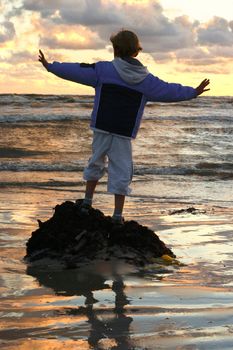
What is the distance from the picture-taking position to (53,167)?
15.7 meters

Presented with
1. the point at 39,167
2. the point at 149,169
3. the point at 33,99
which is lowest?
the point at 39,167

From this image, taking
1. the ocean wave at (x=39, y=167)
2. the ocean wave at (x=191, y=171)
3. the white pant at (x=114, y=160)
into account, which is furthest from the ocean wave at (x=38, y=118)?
the white pant at (x=114, y=160)

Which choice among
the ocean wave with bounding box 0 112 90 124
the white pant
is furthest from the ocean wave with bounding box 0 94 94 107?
the white pant

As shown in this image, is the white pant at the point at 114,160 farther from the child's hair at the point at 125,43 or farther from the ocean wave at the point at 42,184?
the ocean wave at the point at 42,184

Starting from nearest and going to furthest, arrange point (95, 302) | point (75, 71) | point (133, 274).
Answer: point (95, 302) < point (133, 274) < point (75, 71)

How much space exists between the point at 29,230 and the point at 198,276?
262 cm

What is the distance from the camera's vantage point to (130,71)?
5.71 m

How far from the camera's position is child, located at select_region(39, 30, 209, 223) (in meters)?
5.72

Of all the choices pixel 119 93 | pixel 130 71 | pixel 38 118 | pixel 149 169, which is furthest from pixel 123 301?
pixel 38 118

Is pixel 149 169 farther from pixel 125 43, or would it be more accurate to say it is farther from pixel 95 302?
pixel 95 302

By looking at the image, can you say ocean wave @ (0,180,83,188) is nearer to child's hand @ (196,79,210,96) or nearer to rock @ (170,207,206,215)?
rock @ (170,207,206,215)

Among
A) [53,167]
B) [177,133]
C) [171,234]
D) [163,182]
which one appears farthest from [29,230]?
[177,133]

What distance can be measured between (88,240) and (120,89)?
1.38m

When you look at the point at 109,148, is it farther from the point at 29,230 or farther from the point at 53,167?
the point at 53,167
